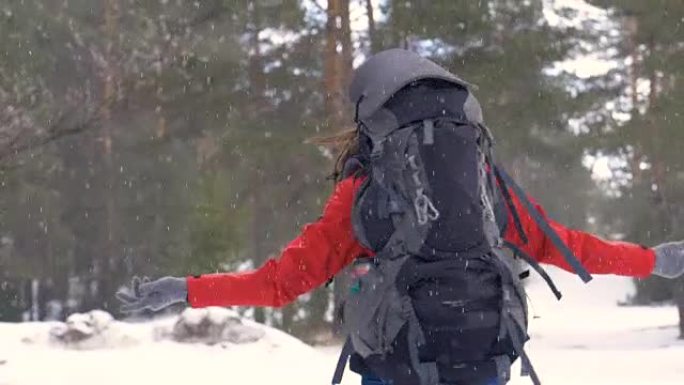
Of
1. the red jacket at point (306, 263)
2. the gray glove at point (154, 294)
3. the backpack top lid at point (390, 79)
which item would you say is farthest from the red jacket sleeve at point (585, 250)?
the gray glove at point (154, 294)

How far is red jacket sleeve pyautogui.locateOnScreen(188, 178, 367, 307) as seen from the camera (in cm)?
237

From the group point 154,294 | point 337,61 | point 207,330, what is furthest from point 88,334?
point 154,294

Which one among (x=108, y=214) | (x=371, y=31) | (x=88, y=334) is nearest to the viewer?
(x=88, y=334)

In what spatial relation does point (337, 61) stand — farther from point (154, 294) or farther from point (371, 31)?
point (154, 294)

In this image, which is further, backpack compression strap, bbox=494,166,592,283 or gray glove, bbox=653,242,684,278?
gray glove, bbox=653,242,684,278

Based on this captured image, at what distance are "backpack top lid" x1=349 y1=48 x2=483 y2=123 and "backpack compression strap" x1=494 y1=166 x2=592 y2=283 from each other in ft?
0.60

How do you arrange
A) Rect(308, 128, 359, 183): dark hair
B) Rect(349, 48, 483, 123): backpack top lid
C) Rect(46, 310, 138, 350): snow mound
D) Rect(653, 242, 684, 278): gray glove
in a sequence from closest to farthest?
Rect(349, 48, 483, 123): backpack top lid, Rect(308, 128, 359, 183): dark hair, Rect(653, 242, 684, 278): gray glove, Rect(46, 310, 138, 350): snow mound

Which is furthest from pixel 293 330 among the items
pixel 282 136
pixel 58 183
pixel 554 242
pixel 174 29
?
pixel 554 242

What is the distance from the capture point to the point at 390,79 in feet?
7.76

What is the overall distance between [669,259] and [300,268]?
3.85 feet

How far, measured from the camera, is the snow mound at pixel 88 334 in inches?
391

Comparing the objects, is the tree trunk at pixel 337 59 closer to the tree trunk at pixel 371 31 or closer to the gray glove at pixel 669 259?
the tree trunk at pixel 371 31

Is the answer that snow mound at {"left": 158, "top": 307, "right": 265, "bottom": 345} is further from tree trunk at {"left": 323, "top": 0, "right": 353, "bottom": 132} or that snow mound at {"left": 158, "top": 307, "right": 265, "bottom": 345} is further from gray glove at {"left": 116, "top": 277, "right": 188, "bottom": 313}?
gray glove at {"left": 116, "top": 277, "right": 188, "bottom": 313}

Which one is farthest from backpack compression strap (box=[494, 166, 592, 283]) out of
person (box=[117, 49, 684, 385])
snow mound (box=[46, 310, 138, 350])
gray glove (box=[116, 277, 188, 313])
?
snow mound (box=[46, 310, 138, 350])
